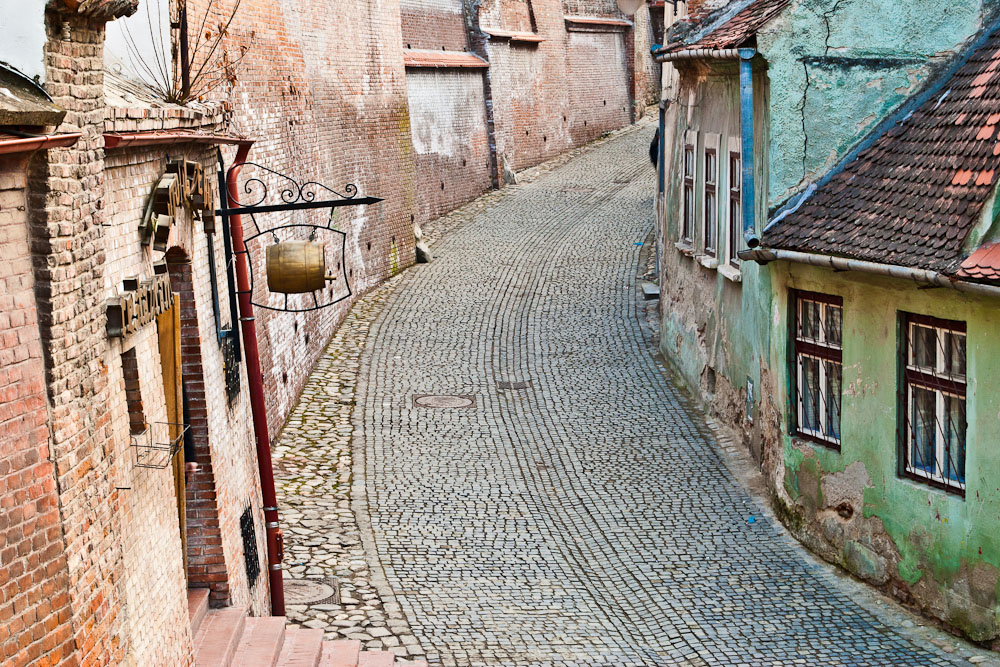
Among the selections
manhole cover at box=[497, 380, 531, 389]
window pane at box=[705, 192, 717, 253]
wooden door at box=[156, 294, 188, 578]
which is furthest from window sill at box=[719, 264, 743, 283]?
wooden door at box=[156, 294, 188, 578]

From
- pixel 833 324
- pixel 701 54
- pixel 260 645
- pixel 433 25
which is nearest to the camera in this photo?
pixel 260 645

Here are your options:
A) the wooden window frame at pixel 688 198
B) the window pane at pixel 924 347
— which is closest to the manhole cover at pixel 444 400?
the wooden window frame at pixel 688 198

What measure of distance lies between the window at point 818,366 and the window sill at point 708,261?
135 inches

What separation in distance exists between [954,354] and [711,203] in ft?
21.7

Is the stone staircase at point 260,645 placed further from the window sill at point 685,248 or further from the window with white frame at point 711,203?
the window sill at point 685,248

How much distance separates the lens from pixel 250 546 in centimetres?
1021

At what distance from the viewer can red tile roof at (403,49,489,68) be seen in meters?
27.6

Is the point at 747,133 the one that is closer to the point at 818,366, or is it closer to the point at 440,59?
the point at 818,366

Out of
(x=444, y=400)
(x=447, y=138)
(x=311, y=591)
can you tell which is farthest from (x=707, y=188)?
(x=447, y=138)

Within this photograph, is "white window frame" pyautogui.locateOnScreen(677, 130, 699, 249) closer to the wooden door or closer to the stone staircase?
the stone staircase

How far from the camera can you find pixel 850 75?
12.7 metres

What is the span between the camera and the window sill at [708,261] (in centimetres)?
1591

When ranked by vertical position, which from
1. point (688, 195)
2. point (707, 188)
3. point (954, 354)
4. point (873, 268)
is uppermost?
point (707, 188)

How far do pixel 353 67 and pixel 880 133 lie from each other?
12051mm
